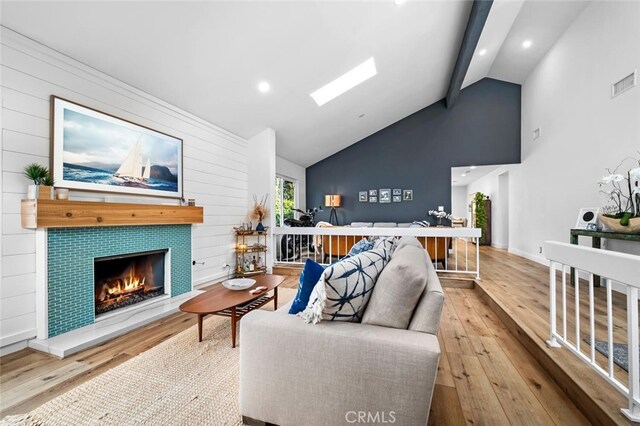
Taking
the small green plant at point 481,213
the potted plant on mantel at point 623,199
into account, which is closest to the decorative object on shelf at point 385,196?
the small green plant at point 481,213

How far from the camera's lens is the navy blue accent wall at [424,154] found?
621cm

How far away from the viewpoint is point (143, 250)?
3027 millimetres

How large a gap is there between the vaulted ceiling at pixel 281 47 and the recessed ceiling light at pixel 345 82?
137 mm

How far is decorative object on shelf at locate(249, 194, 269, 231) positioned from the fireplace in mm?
1655

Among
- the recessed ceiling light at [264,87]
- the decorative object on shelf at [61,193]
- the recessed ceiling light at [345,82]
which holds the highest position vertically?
the recessed ceiling light at [345,82]

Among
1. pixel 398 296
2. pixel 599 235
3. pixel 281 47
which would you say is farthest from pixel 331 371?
pixel 599 235

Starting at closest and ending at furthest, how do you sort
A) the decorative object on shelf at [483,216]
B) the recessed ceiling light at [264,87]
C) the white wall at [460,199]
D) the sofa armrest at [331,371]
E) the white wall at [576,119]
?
→ the sofa armrest at [331,371]
the white wall at [576,119]
the recessed ceiling light at [264,87]
the decorative object on shelf at [483,216]
the white wall at [460,199]

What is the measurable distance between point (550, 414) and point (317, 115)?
4.87 meters

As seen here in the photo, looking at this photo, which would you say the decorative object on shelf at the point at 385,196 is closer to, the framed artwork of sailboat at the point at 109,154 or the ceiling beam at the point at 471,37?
the ceiling beam at the point at 471,37

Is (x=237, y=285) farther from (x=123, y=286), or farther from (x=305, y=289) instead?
(x=123, y=286)

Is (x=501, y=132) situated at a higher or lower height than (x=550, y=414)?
higher

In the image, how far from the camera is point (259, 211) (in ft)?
15.4

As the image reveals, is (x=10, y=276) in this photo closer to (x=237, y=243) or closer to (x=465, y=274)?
(x=237, y=243)

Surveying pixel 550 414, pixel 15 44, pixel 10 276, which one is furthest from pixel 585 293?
pixel 15 44
